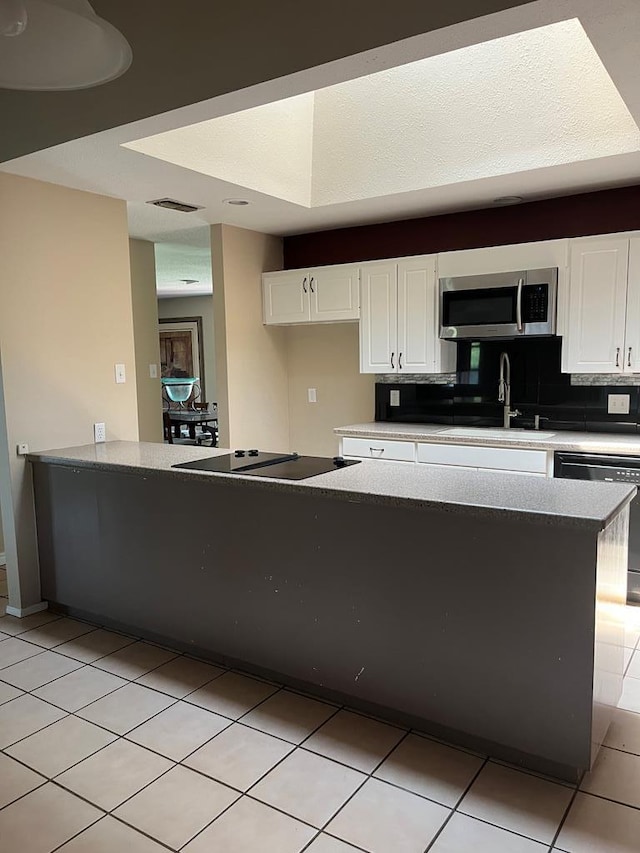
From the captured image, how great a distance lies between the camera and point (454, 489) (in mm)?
2266

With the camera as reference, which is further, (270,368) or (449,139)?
(270,368)

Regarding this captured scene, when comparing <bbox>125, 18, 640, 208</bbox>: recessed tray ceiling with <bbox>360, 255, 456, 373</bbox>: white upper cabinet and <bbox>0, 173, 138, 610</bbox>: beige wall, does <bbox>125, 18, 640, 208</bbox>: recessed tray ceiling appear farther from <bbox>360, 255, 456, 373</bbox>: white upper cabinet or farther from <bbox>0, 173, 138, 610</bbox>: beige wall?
<bbox>0, 173, 138, 610</bbox>: beige wall

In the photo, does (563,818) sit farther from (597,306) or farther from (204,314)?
(204,314)

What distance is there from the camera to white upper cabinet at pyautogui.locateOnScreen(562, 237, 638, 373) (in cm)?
349

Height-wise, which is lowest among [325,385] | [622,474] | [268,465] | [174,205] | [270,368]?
[622,474]

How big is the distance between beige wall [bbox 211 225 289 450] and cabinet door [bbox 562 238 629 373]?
7.25ft

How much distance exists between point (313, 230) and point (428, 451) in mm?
1925

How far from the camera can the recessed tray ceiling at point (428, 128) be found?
2.87 meters

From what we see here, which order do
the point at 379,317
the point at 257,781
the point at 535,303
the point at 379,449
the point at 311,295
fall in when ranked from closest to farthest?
1. the point at 257,781
2. the point at 535,303
3. the point at 379,449
4. the point at 379,317
5. the point at 311,295

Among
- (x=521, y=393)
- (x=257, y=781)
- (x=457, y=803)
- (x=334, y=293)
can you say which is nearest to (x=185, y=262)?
(x=334, y=293)

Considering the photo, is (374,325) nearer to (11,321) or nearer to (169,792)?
(11,321)

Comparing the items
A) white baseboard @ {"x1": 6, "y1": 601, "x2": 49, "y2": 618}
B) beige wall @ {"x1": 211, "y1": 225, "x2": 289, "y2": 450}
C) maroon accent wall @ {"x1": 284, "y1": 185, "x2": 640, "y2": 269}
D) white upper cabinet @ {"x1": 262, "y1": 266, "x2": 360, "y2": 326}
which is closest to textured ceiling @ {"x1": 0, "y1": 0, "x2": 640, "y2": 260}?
maroon accent wall @ {"x1": 284, "y1": 185, "x2": 640, "y2": 269}

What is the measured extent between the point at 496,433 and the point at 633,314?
1.00 meters

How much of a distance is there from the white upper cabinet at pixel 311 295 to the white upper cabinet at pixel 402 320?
12 cm
